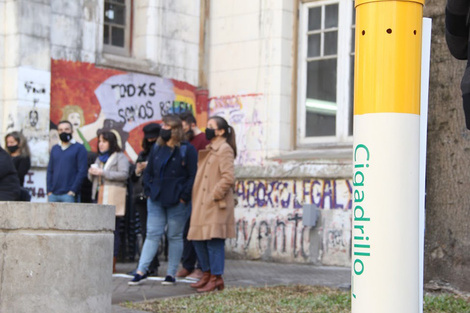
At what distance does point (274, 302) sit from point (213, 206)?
5.60 ft

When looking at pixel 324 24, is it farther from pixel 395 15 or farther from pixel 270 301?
pixel 395 15

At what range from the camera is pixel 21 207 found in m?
5.68

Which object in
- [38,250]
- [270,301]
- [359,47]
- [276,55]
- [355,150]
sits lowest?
[270,301]

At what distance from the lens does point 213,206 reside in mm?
9391

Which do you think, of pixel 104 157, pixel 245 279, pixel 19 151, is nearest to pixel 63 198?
pixel 104 157

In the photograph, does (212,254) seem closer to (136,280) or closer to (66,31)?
(136,280)

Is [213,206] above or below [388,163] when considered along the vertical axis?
below

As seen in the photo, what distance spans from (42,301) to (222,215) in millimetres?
3896

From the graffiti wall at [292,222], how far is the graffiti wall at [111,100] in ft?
5.90

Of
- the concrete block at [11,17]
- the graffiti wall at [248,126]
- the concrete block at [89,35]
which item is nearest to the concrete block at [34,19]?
the concrete block at [11,17]

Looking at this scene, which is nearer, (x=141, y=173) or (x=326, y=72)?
(x=141, y=173)

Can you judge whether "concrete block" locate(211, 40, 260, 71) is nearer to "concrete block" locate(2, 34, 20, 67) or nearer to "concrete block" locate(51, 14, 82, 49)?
"concrete block" locate(51, 14, 82, 49)

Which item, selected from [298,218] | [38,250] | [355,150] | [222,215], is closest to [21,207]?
[38,250]

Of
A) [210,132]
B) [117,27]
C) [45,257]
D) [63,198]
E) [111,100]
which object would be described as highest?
[117,27]
